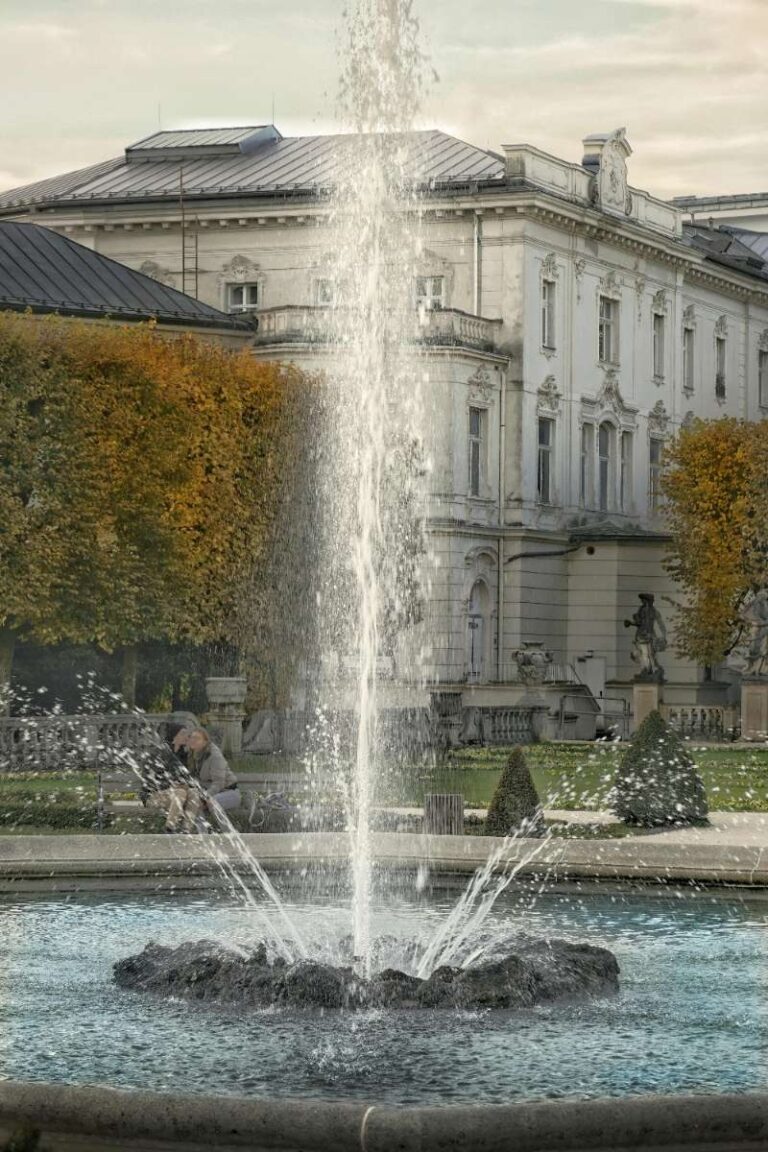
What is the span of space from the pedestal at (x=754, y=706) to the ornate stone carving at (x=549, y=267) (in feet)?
Answer: 48.2

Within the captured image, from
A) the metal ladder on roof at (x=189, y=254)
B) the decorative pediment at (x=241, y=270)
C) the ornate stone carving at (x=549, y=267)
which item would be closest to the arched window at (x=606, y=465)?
the ornate stone carving at (x=549, y=267)

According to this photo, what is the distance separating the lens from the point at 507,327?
62.4 m

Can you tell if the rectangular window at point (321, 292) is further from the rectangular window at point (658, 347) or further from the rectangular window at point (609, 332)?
the rectangular window at point (658, 347)

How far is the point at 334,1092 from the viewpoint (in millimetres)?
12344

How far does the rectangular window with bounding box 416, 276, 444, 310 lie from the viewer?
61.5 m

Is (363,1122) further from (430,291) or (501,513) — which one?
(430,291)

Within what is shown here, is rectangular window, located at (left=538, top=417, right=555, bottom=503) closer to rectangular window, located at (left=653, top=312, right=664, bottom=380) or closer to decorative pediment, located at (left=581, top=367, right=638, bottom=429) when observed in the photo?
decorative pediment, located at (left=581, top=367, right=638, bottom=429)

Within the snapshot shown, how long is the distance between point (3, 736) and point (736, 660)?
1457 inches

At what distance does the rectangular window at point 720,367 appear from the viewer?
75188 millimetres

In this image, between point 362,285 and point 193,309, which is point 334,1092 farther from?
point 193,309

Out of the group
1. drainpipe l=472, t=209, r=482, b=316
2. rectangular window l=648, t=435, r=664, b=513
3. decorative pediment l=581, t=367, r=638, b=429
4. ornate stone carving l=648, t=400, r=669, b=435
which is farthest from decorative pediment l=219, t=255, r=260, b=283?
rectangular window l=648, t=435, r=664, b=513

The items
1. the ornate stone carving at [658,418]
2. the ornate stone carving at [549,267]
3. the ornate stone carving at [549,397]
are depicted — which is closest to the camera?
the ornate stone carving at [549,267]

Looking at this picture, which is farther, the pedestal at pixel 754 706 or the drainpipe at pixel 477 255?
the drainpipe at pixel 477 255

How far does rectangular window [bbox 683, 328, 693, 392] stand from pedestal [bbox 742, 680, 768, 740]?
21.2 meters
